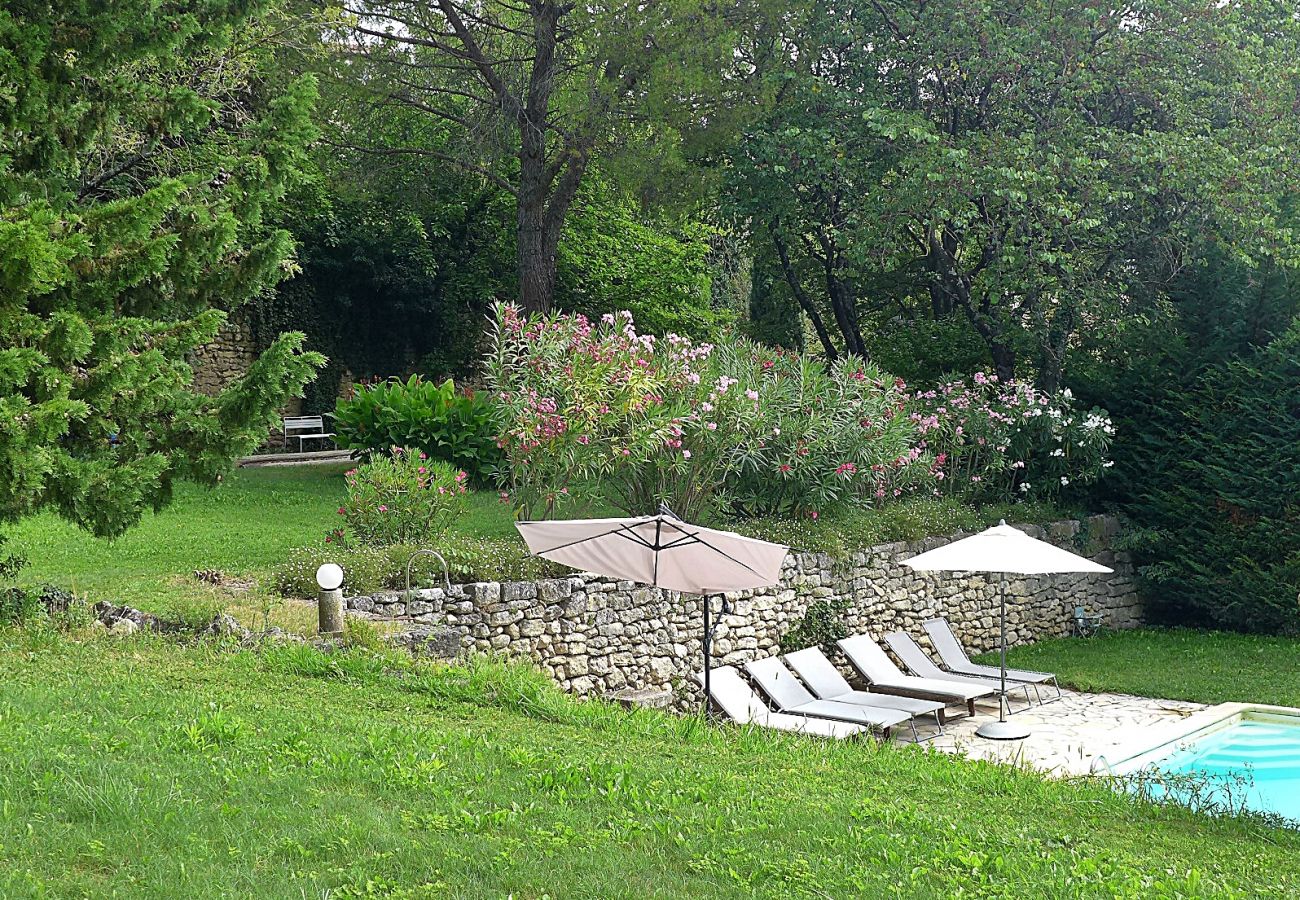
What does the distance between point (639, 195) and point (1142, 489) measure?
8.15 metres

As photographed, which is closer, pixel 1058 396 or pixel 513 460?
pixel 513 460

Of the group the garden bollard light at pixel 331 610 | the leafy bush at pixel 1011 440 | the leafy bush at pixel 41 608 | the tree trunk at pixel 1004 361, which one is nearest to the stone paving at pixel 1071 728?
the leafy bush at pixel 1011 440

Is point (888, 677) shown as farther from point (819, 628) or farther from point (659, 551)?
point (659, 551)

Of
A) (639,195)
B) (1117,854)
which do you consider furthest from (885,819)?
(639,195)

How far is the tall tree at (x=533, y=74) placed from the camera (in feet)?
52.5

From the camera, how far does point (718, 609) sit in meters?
11.7

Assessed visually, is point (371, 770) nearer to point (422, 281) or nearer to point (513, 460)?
point (513, 460)

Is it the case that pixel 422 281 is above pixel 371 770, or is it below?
above

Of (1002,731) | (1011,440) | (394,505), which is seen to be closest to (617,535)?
(394,505)

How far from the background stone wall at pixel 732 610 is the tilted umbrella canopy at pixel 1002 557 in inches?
73.1

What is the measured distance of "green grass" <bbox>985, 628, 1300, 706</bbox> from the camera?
1201 cm

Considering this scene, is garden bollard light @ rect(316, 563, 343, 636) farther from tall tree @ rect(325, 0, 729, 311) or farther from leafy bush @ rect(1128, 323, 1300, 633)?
leafy bush @ rect(1128, 323, 1300, 633)

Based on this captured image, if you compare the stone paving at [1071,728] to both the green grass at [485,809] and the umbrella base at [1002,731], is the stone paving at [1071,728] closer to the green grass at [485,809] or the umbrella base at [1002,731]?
the umbrella base at [1002,731]

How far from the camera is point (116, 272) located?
7.64m
